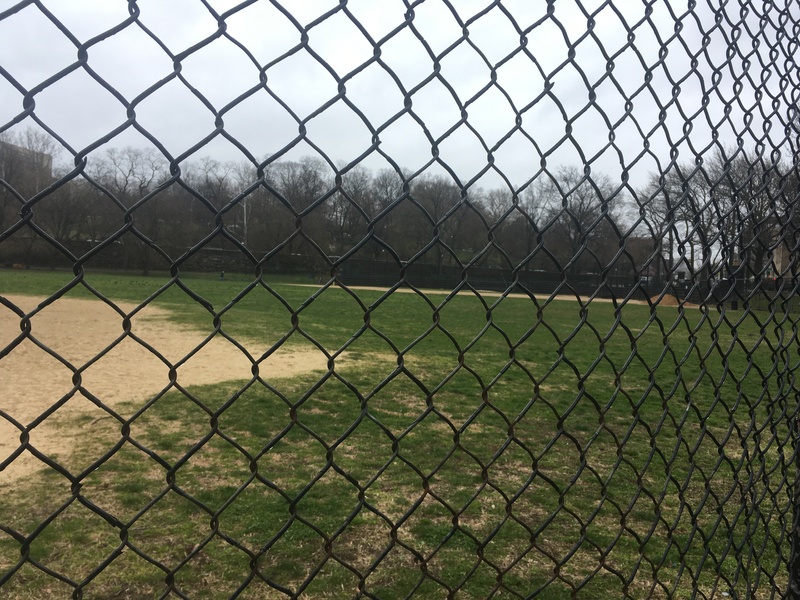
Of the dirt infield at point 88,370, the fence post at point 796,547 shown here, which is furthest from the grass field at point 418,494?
the dirt infield at point 88,370

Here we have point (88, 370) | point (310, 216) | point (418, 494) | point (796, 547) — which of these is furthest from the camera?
point (88, 370)

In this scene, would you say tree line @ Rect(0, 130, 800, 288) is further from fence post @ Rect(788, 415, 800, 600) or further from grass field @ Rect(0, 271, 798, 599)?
fence post @ Rect(788, 415, 800, 600)

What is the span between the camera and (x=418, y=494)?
159 inches

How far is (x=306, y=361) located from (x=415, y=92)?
8462 millimetres

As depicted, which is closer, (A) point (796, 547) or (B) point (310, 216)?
(B) point (310, 216)

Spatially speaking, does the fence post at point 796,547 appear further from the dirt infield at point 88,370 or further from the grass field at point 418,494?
the dirt infield at point 88,370

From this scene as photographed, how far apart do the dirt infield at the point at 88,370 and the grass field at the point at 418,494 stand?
0.40 meters

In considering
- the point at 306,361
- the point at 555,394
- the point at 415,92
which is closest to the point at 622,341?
the point at 555,394

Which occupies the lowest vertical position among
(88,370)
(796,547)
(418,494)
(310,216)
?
(88,370)

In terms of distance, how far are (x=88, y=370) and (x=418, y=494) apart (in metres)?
5.88

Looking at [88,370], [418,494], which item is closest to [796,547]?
[418,494]

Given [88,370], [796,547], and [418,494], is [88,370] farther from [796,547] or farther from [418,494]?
[796,547]

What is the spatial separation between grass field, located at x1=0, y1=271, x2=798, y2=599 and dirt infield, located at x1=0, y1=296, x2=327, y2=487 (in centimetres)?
40

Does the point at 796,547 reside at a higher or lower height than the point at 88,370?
higher
